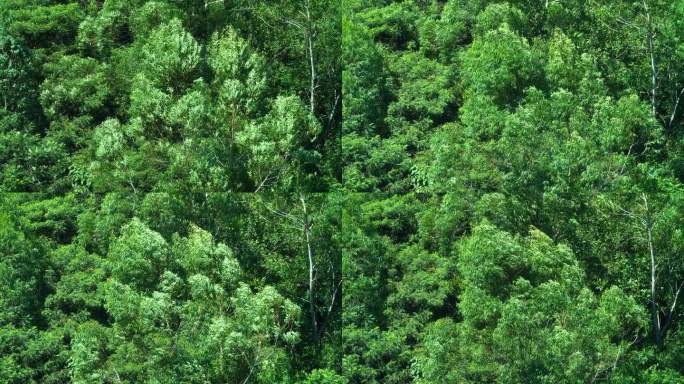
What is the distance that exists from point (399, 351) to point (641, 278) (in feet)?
10.0

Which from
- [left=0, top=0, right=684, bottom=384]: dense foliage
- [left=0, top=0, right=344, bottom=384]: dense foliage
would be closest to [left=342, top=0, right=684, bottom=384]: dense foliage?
[left=0, top=0, right=684, bottom=384]: dense foliage

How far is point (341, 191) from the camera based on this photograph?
14688 mm

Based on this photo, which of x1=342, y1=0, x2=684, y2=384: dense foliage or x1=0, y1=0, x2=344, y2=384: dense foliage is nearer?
x1=342, y1=0, x2=684, y2=384: dense foliage

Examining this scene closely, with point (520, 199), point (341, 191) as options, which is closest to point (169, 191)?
point (341, 191)

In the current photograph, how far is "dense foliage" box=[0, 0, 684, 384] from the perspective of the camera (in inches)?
530

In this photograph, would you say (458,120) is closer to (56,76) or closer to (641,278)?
(641,278)

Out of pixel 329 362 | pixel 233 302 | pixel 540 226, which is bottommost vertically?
pixel 329 362

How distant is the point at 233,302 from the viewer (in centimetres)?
1417

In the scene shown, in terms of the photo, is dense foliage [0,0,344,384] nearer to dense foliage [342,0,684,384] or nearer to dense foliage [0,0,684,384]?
dense foliage [0,0,684,384]

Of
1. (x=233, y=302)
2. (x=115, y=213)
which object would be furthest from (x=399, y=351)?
(x=115, y=213)

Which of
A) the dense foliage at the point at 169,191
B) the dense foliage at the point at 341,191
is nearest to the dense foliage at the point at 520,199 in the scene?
the dense foliage at the point at 341,191

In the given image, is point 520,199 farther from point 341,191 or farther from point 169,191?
point 169,191

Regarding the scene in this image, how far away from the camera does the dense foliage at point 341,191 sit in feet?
44.1

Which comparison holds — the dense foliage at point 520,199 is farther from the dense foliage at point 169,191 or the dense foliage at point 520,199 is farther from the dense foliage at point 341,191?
the dense foliage at point 169,191
